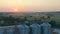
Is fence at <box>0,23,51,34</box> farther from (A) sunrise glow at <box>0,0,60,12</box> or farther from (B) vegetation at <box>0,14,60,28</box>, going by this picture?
(A) sunrise glow at <box>0,0,60,12</box>

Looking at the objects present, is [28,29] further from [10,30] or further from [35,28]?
[10,30]

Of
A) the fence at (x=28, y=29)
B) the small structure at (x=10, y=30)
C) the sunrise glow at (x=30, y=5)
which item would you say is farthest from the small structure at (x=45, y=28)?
the small structure at (x=10, y=30)

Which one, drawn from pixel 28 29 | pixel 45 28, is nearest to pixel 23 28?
pixel 28 29

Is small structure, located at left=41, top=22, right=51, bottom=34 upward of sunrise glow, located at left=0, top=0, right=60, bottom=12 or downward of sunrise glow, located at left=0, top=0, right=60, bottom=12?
downward

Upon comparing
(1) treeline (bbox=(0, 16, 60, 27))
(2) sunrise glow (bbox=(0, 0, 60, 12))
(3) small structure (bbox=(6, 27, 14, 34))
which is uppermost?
(2) sunrise glow (bbox=(0, 0, 60, 12))

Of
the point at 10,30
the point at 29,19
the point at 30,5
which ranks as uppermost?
the point at 30,5

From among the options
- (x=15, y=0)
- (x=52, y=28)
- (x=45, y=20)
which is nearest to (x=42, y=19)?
(x=45, y=20)

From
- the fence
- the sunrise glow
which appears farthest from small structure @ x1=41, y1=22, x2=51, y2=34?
the sunrise glow

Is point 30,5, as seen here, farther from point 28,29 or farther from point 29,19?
point 28,29

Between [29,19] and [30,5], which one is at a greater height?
[30,5]
